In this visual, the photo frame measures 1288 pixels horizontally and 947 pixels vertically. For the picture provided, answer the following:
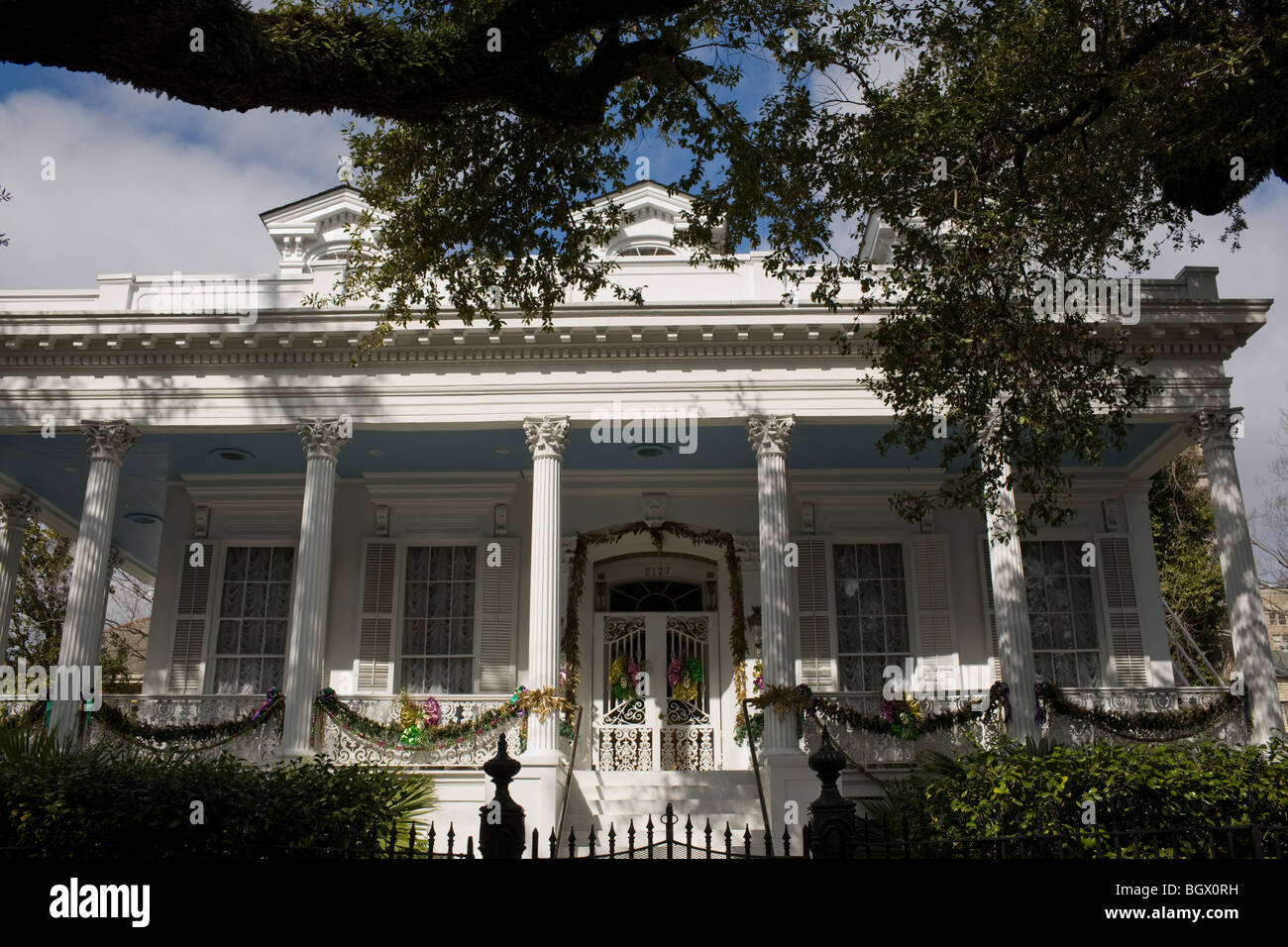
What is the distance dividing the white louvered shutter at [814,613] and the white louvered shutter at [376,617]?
625cm

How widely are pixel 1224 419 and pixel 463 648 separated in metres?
11.2

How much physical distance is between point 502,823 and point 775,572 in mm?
7414

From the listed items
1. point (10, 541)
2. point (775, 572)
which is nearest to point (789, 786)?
point (775, 572)

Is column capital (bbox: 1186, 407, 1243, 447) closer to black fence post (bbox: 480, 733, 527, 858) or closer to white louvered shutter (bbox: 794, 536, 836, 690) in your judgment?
white louvered shutter (bbox: 794, 536, 836, 690)

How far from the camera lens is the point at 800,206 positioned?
1012 centimetres

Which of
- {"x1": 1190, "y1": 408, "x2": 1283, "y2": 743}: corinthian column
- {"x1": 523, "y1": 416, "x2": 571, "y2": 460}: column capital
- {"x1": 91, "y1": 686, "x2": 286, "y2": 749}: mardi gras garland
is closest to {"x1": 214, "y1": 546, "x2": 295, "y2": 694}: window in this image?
{"x1": 91, "y1": 686, "x2": 286, "y2": 749}: mardi gras garland

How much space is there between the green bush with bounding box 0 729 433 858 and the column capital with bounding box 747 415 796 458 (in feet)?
23.1

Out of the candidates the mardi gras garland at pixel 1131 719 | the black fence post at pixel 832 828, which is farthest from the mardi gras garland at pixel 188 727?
the mardi gras garland at pixel 1131 719

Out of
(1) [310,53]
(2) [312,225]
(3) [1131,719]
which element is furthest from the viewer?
(2) [312,225]

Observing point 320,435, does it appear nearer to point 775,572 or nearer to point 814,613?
point 775,572

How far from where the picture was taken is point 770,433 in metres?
14.2

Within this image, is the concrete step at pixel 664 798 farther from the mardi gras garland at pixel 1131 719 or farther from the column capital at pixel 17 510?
the column capital at pixel 17 510

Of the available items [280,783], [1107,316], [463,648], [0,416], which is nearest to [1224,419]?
[1107,316]

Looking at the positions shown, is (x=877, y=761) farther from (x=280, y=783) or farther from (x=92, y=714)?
Result: (x=92, y=714)
